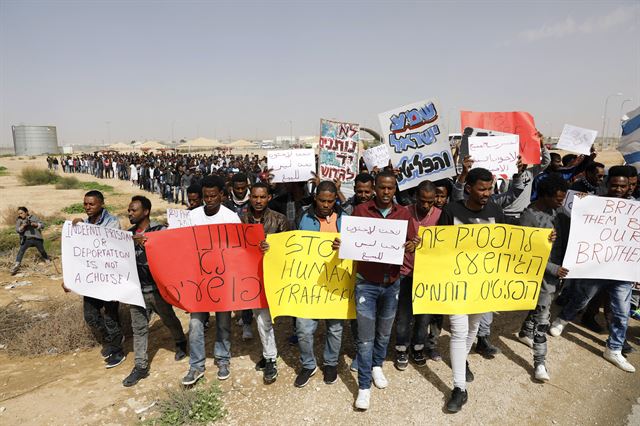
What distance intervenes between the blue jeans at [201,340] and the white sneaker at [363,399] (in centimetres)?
150

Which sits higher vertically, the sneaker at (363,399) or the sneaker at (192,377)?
the sneaker at (363,399)

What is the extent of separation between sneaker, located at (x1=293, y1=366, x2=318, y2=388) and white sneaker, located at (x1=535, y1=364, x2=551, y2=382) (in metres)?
2.38

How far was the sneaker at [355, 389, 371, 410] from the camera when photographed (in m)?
3.49

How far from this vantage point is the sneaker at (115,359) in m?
4.32

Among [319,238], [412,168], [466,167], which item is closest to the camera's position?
[319,238]

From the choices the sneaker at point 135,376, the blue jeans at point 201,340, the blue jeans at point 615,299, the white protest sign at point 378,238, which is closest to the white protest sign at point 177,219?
the blue jeans at point 201,340

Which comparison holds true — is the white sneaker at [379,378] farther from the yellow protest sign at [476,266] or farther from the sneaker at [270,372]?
the sneaker at [270,372]

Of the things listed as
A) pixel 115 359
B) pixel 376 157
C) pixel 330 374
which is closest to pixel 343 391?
pixel 330 374

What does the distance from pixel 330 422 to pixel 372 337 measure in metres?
0.85

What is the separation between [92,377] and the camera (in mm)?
4164

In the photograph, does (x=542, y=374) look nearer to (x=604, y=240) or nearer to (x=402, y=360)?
(x=402, y=360)

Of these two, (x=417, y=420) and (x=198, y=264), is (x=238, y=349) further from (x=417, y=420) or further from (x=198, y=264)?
(x=417, y=420)

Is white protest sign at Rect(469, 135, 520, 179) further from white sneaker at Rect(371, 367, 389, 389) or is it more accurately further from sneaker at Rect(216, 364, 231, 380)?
sneaker at Rect(216, 364, 231, 380)

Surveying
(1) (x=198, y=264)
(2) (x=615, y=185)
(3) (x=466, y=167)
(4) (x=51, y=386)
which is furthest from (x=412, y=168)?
(4) (x=51, y=386)
